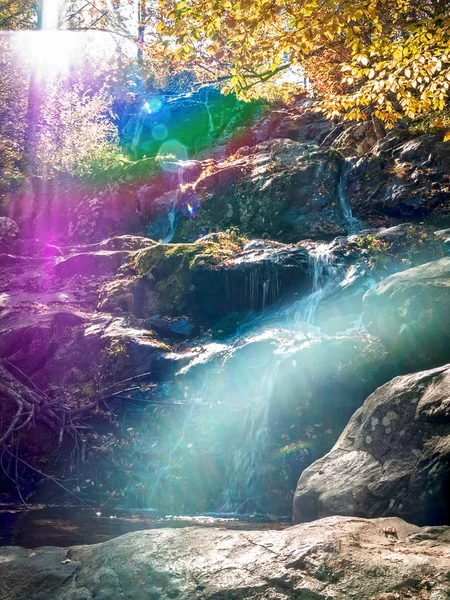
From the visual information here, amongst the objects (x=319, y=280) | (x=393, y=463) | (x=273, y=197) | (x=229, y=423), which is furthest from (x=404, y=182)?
(x=393, y=463)

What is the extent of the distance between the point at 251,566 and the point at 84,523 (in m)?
→ 3.89

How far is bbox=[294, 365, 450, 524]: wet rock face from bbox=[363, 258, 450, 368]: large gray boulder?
2088 mm

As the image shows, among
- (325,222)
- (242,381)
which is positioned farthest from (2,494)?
(325,222)

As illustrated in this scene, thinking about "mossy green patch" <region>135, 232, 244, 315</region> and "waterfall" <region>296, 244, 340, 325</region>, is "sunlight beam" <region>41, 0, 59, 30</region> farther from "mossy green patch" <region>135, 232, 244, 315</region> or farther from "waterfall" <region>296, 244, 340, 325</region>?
"waterfall" <region>296, 244, 340, 325</region>

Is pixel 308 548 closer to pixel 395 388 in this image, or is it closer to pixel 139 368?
pixel 395 388

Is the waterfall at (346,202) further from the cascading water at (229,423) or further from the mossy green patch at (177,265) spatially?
the cascading water at (229,423)

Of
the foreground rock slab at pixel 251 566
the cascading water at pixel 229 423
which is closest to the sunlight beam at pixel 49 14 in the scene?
the cascading water at pixel 229 423

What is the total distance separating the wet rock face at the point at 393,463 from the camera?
5.01 metres

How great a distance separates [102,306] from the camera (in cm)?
1280

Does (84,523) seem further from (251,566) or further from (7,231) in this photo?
(7,231)

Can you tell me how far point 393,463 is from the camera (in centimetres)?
544

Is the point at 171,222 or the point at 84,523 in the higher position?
the point at 171,222

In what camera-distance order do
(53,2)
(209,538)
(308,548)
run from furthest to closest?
(53,2) < (209,538) < (308,548)

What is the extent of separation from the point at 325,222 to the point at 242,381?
7169mm
